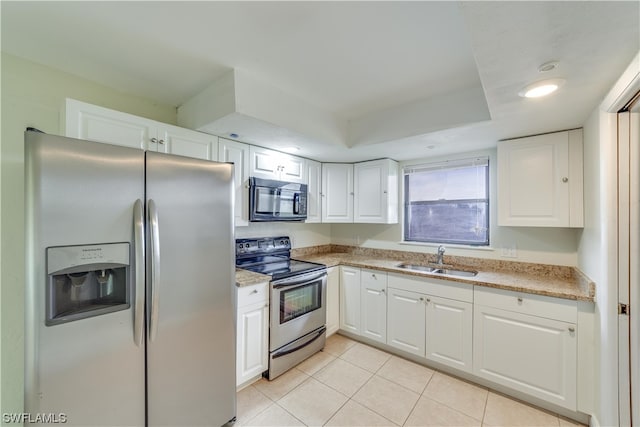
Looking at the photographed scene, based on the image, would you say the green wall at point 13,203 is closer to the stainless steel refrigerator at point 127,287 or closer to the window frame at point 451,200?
the stainless steel refrigerator at point 127,287

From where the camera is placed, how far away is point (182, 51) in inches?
57.9

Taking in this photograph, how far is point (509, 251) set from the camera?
2.42 meters

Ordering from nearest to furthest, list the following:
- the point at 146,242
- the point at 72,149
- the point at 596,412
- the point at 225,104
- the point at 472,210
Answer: the point at 72,149 < the point at 146,242 < the point at 596,412 < the point at 225,104 < the point at 472,210

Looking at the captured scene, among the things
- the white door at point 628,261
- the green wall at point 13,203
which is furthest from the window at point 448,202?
the green wall at point 13,203

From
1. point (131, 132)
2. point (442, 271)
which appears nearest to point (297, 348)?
point (442, 271)

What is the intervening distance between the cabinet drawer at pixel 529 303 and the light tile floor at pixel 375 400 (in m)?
0.71

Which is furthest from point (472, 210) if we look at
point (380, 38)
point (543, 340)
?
point (380, 38)

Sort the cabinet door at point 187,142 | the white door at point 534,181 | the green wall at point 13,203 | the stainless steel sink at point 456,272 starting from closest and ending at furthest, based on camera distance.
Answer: the green wall at point 13,203 → the cabinet door at point 187,142 → the white door at point 534,181 → the stainless steel sink at point 456,272

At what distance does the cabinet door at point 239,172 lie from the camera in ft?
7.27

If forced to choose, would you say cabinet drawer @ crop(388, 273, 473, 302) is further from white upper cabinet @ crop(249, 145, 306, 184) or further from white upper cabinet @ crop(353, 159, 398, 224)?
white upper cabinet @ crop(249, 145, 306, 184)

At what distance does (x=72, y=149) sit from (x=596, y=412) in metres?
3.28

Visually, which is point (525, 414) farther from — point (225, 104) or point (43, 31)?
point (43, 31)

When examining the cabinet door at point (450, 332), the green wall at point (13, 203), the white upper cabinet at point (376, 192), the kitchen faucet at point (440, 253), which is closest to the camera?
the green wall at point (13, 203)

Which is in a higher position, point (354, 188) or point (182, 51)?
point (182, 51)
